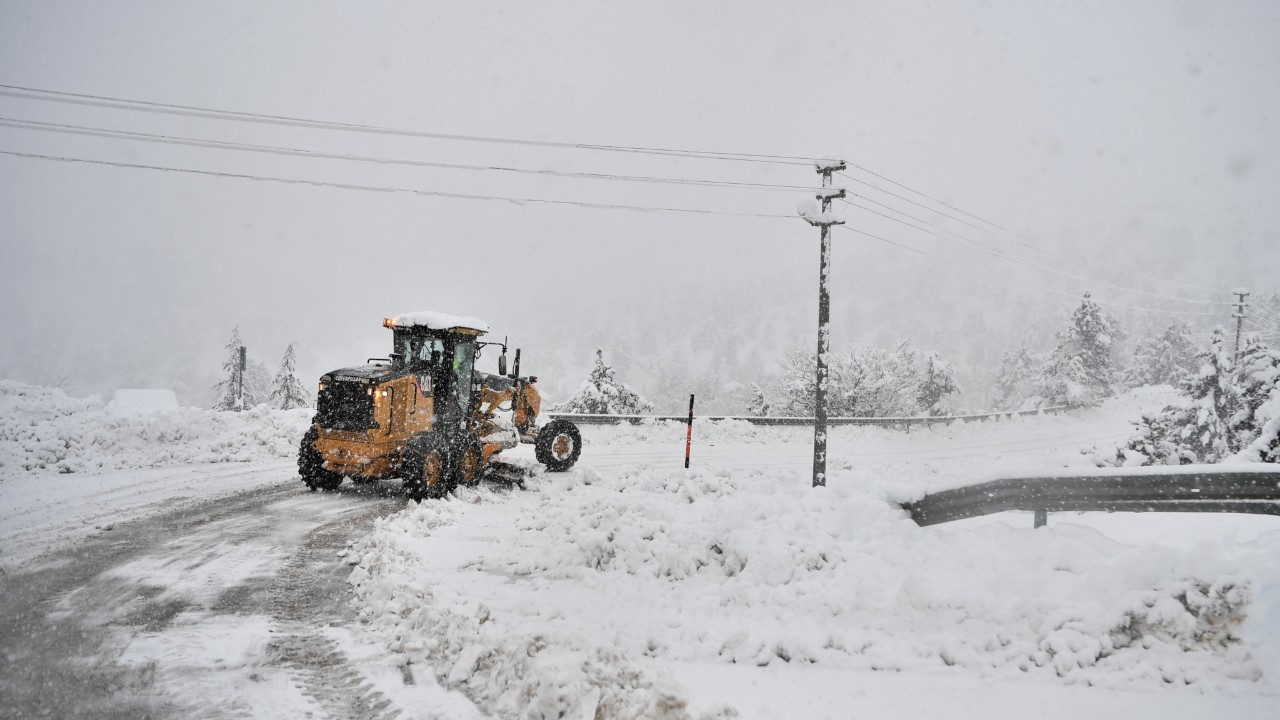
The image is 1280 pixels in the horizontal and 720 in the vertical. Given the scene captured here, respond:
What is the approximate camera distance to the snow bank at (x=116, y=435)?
447 inches

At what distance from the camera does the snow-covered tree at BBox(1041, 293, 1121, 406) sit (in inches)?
2000

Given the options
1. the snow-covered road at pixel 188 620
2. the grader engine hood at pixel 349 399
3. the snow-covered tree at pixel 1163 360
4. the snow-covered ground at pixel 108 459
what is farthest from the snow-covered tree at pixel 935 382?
the snow-covered road at pixel 188 620

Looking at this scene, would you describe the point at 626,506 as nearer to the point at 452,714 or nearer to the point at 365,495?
the point at 452,714

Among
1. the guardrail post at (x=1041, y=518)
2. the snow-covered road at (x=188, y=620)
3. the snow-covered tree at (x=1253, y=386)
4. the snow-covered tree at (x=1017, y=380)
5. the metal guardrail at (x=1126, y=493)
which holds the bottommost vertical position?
the snow-covered road at (x=188, y=620)

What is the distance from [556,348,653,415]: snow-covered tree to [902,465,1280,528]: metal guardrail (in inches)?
1002

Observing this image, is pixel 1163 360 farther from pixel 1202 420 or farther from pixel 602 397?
pixel 602 397

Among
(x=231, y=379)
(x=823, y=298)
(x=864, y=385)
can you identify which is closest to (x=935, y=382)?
(x=864, y=385)

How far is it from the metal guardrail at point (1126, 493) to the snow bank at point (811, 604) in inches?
7.3

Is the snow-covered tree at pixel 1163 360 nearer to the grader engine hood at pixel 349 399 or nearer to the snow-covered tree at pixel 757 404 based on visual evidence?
the snow-covered tree at pixel 757 404

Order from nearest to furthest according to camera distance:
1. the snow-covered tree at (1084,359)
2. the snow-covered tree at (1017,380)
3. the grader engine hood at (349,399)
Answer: the grader engine hood at (349,399)
the snow-covered tree at (1084,359)
the snow-covered tree at (1017,380)

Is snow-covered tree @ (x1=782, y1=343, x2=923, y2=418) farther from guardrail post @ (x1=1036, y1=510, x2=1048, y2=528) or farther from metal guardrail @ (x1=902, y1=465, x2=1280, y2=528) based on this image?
guardrail post @ (x1=1036, y1=510, x2=1048, y2=528)

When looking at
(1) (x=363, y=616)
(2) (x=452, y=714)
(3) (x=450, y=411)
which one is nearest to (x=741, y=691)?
(2) (x=452, y=714)

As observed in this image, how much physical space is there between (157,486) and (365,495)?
10.3 feet

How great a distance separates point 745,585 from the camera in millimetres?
4961
